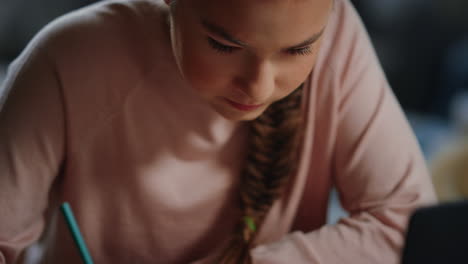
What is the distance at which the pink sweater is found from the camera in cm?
69

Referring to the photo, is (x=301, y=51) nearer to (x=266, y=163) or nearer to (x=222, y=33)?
(x=222, y=33)

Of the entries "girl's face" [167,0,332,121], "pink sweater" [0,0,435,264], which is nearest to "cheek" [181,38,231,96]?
"girl's face" [167,0,332,121]

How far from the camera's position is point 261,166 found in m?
0.79

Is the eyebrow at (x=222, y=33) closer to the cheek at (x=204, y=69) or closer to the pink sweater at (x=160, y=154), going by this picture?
the cheek at (x=204, y=69)

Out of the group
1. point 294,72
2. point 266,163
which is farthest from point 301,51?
point 266,163

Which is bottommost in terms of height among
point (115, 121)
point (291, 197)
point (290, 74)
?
point (291, 197)

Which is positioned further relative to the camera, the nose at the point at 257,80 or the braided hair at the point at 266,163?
the braided hair at the point at 266,163

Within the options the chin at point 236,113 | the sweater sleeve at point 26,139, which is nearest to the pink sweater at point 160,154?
the sweater sleeve at point 26,139

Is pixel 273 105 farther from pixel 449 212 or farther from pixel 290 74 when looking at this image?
pixel 449 212

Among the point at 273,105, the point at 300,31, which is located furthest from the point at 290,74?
the point at 273,105

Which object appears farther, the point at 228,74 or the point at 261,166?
the point at 261,166

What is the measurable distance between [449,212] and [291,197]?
38cm

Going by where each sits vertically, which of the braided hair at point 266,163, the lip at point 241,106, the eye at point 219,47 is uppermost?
the eye at point 219,47

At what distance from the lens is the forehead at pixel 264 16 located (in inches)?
21.1
